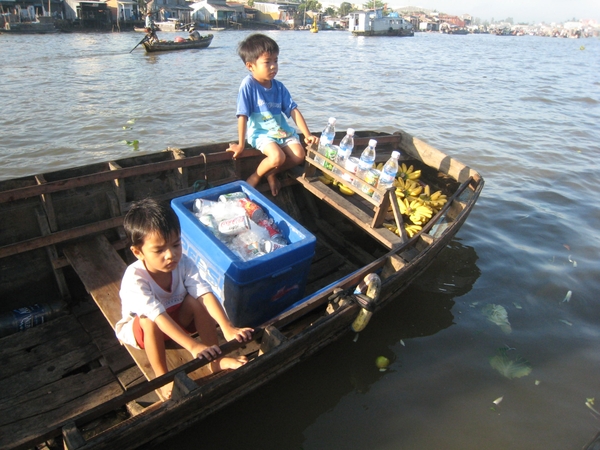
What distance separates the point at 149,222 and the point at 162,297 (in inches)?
23.7

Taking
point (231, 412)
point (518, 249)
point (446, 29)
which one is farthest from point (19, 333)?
point (446, 29)

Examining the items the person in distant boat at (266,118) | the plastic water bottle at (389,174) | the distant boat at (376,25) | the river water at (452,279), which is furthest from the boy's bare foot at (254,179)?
the distant boat at (376,25)

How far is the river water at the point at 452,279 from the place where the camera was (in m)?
3.32

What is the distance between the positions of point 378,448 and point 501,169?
24.5 ft

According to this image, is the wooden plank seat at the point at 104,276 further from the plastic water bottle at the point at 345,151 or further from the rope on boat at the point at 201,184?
the plastic water bottle at the point at 345,151

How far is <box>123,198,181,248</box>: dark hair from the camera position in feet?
7.64

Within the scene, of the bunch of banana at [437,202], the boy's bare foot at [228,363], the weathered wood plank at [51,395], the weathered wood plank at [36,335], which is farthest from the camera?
the bunch of banana at [437,202]

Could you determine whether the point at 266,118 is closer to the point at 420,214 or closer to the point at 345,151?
the point at 345,151

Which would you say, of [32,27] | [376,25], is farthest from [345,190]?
[376,25]

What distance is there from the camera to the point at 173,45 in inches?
1188

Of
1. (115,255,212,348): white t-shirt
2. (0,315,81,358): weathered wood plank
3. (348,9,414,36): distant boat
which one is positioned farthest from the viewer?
(348,9,414,36): distant boat

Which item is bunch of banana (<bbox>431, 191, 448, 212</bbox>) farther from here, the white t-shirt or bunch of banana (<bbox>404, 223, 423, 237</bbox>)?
the white t-shirt

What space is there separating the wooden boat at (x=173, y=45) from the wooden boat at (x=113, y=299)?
27363 millimetres

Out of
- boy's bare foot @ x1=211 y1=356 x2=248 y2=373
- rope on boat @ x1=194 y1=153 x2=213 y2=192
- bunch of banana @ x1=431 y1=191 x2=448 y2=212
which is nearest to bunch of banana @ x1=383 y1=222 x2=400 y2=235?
bunch of banana @ x1=431 y1=191 x2=448 y2=212
